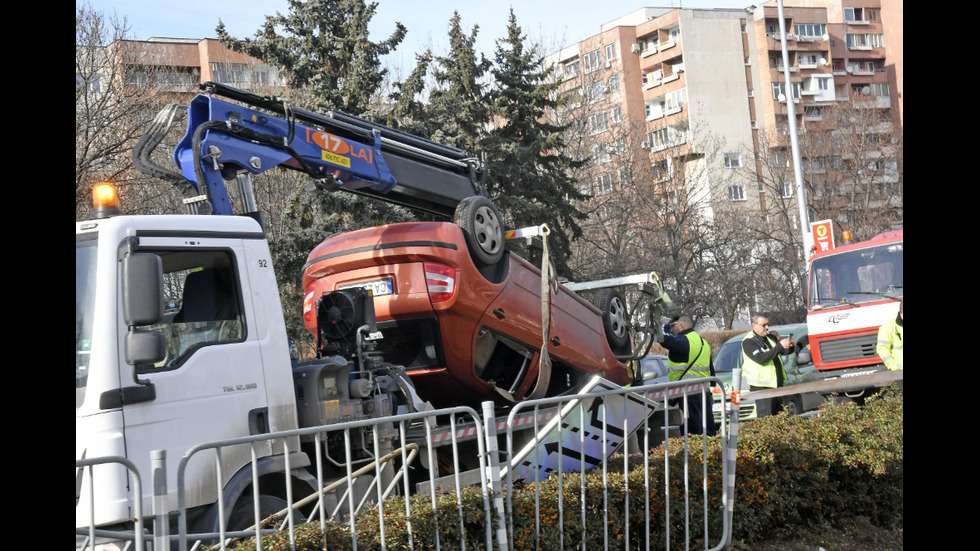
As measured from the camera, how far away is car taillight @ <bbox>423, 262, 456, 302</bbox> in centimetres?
734

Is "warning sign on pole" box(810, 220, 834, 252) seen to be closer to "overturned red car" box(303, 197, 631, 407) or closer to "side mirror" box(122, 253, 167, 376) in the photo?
"overturned red car" box(303, 197, 631, 407)

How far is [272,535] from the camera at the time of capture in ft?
14.7

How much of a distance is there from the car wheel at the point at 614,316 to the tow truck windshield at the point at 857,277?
5.28m

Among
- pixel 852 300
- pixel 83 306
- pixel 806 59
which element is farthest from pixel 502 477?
pixel 806 59

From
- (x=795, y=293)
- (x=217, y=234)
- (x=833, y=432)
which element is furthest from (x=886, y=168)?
(x=217, y=234)

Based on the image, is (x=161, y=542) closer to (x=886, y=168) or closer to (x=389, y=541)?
(x=389, y=541)

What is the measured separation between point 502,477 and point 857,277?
9.38m

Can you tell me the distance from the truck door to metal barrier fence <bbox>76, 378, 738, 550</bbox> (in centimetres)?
12

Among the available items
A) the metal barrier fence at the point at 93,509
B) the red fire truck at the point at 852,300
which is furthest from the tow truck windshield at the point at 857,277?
the metal barrier fence at the point at 93,509

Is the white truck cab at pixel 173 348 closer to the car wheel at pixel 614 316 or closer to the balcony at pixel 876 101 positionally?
the car wheel at pixel 614 316

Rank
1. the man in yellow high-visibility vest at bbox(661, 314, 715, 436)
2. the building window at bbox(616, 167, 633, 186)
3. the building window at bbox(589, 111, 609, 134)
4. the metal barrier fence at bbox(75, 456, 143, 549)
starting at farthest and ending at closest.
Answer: the building window at bbox(589, 111, 609, 134) → the building window at bbox(616, 167, 633, 186) → the man in yellow high-visibility vest at bbox(661, 314, 715, 436) → the metal barrier fence at bbox(75, 456, 143, 549)

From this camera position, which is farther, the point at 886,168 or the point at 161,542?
the point at 886,168

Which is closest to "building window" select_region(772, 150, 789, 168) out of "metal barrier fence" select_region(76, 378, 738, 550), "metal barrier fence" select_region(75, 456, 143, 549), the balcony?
the balcony
